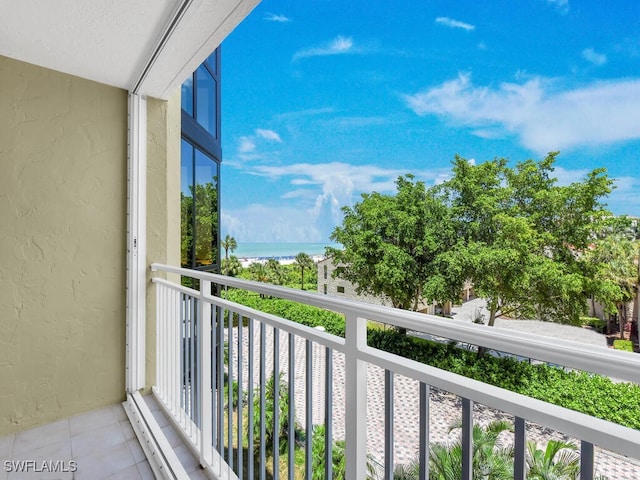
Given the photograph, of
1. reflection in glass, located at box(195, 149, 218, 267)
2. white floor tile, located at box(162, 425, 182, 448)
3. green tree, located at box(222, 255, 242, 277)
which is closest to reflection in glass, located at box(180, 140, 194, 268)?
reflection in glass, located at box(195, 149, 218, 267)

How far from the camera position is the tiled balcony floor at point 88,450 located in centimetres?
138

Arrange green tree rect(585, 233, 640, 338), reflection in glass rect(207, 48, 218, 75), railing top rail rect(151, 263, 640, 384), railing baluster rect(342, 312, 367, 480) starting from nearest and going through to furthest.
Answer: railing top rail rect(151, 263, 640, 384) → railing baluster rect(342, 312, 367, 480) → reflection in glass rect(207, 48, 218, 75) → green tree rect(585, 233, 640, 338)

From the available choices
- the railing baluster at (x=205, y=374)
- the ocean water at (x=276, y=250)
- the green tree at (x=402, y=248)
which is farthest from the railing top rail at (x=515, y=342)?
the ocean water at (x=276, y=250)

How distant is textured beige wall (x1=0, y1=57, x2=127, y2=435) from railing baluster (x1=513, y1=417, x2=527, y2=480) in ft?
6.31

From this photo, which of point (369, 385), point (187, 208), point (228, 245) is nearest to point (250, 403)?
point (369, 385)

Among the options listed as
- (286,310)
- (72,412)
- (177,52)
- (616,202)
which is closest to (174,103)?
(177,52)

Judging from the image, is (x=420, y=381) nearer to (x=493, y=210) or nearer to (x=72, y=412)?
(x=72, y=412)

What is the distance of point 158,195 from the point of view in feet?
6.44

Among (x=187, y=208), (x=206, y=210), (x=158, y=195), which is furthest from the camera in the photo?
(x=206, y=210)

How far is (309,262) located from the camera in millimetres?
18625

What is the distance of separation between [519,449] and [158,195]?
1.96 m

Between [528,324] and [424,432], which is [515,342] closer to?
[424,432]

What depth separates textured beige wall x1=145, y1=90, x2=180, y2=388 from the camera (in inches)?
76.2

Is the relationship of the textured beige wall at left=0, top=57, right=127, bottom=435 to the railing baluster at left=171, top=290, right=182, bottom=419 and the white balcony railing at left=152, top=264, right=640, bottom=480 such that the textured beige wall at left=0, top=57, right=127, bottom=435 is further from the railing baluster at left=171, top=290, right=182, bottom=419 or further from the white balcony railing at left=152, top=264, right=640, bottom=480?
the white balcony railing at left=152, top=264, right=640, bottom=480
